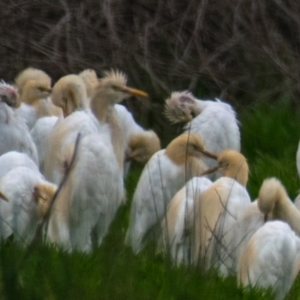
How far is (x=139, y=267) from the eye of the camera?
20.3 ft

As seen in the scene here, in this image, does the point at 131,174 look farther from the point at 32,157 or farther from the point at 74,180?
the point at 74,180

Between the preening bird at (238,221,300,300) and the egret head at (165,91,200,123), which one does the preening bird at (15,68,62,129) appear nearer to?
the egret head at (165,91,200,123)

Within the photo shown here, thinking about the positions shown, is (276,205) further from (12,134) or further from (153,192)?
(12,134)

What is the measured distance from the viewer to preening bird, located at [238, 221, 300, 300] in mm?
6434

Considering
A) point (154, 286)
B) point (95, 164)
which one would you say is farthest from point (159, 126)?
point (154, 286)

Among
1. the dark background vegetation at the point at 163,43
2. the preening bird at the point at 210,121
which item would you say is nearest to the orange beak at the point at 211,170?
the preening bird at the point at 210,121

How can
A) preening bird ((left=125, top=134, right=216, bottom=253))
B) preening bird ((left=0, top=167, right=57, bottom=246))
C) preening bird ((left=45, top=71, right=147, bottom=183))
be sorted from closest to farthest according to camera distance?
preening bird ((left=0, top=167, right=57, bottom=246))
preening bird ((left=125, top=134, right=216, bottom=253))
preening bird ((left=45, top=71, right=147, bottom=183))

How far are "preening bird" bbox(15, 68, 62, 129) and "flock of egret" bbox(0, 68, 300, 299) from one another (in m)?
0.57

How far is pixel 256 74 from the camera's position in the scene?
11.8 m

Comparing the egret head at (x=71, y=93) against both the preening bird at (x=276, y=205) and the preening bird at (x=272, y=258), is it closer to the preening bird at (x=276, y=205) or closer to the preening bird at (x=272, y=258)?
the preening bird at (x=276, y=205)

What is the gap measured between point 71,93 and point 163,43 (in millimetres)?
2508

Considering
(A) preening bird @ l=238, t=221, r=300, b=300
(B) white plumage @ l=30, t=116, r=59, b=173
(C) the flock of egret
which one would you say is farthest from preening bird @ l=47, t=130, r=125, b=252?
(B) white plumage @ l=30, t=116, r=59, b=173

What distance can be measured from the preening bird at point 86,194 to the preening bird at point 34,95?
262cm

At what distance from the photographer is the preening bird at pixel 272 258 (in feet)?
21.1
